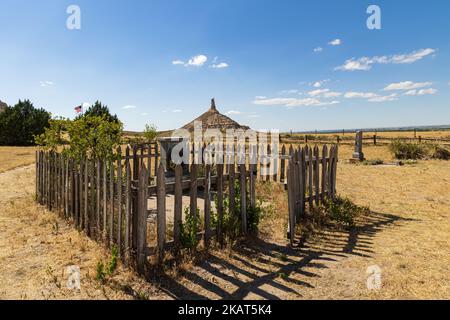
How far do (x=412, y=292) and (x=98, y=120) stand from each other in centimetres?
679

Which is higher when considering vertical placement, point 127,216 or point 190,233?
point 127,216

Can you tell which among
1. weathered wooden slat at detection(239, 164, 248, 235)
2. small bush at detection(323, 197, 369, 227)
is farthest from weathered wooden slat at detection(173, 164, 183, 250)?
small bush at detection(323, 197, 369, 227)

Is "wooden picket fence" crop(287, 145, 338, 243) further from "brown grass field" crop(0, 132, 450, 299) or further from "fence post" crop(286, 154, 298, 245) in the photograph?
"brown grass field" crop(0, 132, 450, 299)

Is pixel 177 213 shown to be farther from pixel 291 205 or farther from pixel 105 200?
pixel 291 205

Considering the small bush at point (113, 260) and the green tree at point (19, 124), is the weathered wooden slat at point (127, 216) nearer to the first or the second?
the small bush at point (113, 260)

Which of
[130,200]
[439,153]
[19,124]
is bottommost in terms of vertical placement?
[130,200]

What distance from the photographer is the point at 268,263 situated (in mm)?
4570

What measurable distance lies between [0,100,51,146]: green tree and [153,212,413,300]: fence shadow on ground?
119ft

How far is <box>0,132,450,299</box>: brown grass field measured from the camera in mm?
3699

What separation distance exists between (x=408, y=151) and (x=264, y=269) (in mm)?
19390

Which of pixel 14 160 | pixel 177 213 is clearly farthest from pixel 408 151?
pixel 14 160

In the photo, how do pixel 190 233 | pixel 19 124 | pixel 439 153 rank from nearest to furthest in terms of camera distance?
1. pixel 190 233
2. pixel 439 153
3. pixel 19 124

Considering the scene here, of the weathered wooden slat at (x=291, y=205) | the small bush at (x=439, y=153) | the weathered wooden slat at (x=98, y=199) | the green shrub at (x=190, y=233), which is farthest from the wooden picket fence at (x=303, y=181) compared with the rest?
the small bush at (x=439, y=153)
